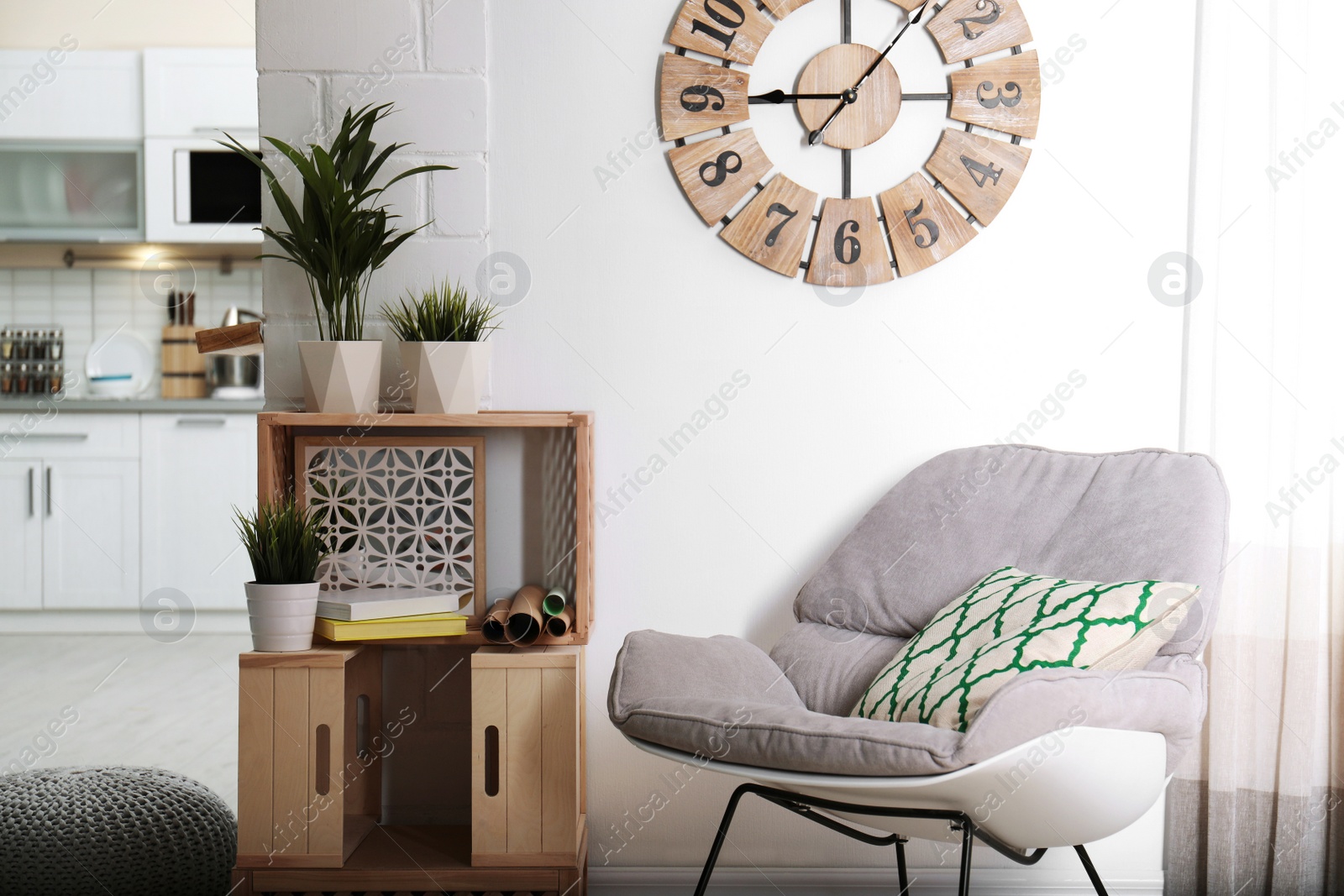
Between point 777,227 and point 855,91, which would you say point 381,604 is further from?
point 855,91

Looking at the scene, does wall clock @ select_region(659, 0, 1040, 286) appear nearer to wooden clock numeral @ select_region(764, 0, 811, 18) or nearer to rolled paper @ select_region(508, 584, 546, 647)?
wooden clock numeral @ select_region(764, 0, 811, 18)

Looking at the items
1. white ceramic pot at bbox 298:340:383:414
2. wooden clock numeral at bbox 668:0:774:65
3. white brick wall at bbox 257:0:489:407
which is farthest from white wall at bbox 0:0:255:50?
white ceramic pot at bbox 298:340:383:414

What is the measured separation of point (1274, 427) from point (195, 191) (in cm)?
374

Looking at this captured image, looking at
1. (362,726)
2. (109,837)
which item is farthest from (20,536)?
(362,726)

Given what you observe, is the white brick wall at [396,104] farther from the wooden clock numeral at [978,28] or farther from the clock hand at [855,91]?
the wooden clock numeral at [978,28]

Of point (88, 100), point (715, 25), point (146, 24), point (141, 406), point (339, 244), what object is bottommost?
point (141, 406)

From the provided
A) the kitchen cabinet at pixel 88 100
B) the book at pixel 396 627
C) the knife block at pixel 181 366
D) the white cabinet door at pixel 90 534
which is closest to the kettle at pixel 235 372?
the knife block at pixel 181 366

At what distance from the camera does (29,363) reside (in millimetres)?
3920

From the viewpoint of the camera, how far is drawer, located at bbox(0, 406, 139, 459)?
12.0ft

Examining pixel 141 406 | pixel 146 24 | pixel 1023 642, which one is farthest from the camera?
pixel 146 24

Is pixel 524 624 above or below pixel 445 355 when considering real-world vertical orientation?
below

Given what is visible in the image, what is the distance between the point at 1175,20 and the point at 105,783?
2434 millimetres

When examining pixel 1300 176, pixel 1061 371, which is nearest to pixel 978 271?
pixel 1061 371

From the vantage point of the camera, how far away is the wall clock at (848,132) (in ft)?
5.98
